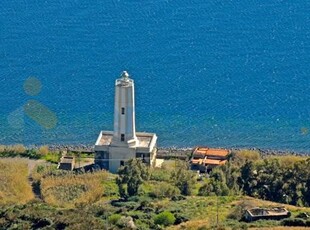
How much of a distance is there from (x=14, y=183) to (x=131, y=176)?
20.1 ft

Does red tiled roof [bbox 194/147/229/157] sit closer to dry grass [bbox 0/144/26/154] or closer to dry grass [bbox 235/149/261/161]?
dry grass [bbox 235/149/261/161]

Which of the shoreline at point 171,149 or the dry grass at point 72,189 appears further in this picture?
the shoreline at point 171,149

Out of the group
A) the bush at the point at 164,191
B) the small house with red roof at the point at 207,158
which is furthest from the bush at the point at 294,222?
the small house with red roof at the point at 207,158

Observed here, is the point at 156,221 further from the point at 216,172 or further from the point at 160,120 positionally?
the point at 160,120

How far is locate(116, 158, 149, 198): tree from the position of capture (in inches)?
1998

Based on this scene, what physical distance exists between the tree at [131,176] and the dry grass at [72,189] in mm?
1160

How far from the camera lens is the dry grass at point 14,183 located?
50438 mm

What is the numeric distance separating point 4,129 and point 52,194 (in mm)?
18668

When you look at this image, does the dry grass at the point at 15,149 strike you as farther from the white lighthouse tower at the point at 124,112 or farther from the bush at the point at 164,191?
the bush at the point at 164,191

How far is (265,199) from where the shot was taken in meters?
50.9

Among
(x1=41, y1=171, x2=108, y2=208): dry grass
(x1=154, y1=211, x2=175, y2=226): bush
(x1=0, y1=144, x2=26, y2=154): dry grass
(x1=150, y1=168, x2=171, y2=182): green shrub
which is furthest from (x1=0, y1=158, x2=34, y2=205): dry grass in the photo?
(x1=154, y1=211, x2=175, y2=226): bush

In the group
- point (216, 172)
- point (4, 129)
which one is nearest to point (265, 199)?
point (216, 172)

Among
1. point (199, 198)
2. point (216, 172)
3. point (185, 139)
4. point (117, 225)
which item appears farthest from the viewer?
point (185, 139)

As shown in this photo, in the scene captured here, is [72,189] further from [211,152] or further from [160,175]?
[211,152]
